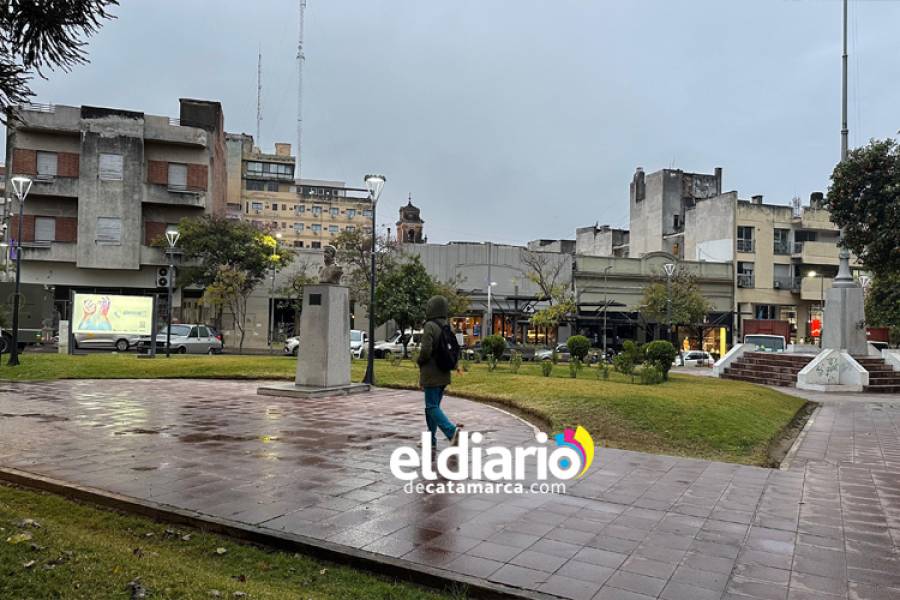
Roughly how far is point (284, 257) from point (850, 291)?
28.0 m

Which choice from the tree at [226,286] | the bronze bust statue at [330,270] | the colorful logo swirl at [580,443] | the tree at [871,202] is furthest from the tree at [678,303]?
the colorful logo swirl at [580,443]

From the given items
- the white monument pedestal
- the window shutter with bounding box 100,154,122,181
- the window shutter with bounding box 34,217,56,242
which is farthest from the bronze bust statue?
the window shutter with bounding box 34,217,56,242

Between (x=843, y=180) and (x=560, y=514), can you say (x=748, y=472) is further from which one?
(x=843, y=180)

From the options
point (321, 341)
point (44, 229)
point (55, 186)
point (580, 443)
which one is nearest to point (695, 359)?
point (321, 341)

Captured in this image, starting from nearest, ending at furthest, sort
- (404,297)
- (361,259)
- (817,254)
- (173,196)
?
(404,297), (361,259), (173,196), (817,254)

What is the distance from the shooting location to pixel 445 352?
725 cm

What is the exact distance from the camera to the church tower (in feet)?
244

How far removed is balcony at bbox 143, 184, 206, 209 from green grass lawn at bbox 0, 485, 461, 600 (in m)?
35.5

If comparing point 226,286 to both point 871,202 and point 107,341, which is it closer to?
point 107,341

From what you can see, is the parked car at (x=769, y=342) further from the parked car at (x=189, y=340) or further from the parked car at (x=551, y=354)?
the parked car at (x=189, y=340)

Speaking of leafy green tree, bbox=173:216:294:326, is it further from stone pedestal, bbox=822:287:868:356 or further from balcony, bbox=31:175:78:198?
stone pedestal, bbox=822:287:868:356

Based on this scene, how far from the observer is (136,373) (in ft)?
57.4

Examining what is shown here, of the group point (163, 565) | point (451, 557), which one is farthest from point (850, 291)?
point (163, 565)

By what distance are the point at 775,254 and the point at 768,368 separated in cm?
2575
